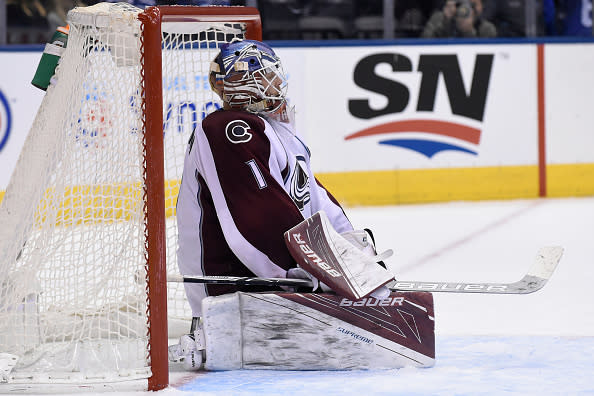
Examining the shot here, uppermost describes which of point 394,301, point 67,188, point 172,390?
point 67,188

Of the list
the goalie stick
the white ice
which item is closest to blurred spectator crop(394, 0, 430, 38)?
the white ice

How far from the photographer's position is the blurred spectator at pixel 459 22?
6344 mm

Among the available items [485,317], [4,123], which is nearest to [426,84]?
[4,123]

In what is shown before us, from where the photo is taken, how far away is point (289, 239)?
2578mm

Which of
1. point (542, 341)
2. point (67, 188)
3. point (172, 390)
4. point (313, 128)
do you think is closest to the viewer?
point (172, 390)

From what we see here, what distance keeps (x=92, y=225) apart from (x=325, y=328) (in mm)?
594

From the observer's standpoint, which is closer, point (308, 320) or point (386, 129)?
point (308, 320)

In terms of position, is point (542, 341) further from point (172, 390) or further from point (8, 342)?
point (8, 342)

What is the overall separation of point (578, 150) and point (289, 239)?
4.16 m

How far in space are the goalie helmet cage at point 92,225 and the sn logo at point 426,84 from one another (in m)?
3.54

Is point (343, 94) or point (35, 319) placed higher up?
point (343, 94)

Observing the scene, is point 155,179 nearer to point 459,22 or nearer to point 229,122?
point 229,122

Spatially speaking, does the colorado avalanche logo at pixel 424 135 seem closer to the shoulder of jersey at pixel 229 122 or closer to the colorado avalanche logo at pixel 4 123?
the colorado avalanche logo at pixel 4 123

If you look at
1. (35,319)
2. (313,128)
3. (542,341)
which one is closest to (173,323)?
(35,319)
